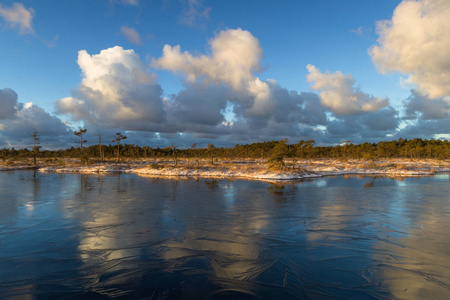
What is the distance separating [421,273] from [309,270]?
3.42 m

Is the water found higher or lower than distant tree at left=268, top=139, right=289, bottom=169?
lower

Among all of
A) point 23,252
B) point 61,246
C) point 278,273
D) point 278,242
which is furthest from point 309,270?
point 23,252

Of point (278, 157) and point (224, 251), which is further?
point (278, 157)

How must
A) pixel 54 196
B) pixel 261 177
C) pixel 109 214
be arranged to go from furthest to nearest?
pixel 261 177, pixel 54 196, pixel 109 214

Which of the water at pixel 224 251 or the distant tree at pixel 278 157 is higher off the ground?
the distant tree at pixel 278 157

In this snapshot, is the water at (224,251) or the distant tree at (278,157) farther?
the distant tree at (278,157)

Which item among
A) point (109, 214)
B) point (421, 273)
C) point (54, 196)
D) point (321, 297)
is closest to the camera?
point (321, 297)

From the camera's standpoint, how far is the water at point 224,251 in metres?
6.71

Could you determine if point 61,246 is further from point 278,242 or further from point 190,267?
point 278,242

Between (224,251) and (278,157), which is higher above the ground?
(278,157)

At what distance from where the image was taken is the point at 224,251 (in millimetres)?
9242

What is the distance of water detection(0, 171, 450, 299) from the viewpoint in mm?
6715

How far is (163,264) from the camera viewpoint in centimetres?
811

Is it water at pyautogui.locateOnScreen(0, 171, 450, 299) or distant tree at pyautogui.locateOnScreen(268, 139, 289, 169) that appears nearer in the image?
water at pyautogui.locateOnScreen(0, 171, 450, 299)
